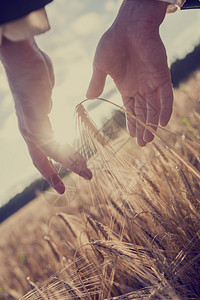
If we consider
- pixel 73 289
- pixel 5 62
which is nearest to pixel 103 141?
pixel 5 62

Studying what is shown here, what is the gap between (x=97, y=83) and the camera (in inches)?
42.8

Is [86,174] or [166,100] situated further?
[166,100]

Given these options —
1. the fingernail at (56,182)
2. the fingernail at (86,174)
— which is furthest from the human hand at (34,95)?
the fingernail at (56,182)

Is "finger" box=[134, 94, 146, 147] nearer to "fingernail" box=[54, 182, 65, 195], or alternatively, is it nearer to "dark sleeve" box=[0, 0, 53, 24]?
"fingernail" box=[54, 182, 65, 195]

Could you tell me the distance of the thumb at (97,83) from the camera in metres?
1.09

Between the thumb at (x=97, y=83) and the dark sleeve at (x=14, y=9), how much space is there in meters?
0.53

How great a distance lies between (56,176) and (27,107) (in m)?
0.28

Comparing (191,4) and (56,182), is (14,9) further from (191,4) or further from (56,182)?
(191,4)

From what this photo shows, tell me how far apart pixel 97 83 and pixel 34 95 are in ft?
1.57

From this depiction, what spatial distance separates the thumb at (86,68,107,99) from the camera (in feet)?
3.57

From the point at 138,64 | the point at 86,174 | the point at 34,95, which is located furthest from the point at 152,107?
the point at 34,95

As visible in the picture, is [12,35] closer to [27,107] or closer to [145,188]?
[27,107]

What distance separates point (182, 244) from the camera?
0.85 m

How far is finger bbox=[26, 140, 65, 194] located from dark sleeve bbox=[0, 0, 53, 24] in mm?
383
